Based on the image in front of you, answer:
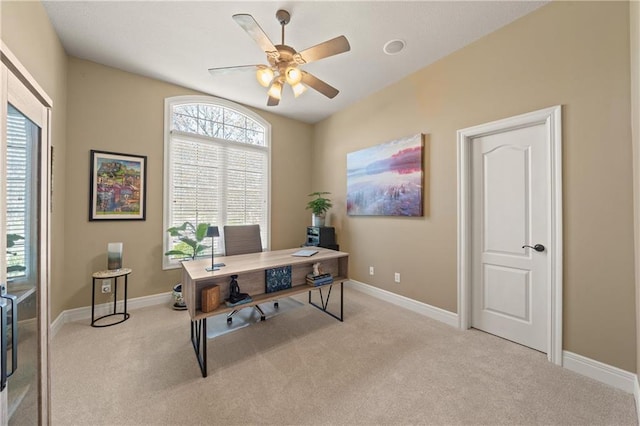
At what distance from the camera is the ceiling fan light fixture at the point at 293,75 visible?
209 centimetres

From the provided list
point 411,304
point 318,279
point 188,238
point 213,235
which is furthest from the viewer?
point 188,238

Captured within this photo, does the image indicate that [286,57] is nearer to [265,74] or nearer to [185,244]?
[265,74]

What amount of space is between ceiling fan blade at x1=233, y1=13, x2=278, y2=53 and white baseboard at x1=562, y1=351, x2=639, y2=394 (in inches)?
136

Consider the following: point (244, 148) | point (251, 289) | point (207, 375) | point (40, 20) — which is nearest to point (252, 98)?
point (244, 148)

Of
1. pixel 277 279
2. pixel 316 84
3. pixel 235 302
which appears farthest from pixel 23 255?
pixel 316 84

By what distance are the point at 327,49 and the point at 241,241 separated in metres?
2.25

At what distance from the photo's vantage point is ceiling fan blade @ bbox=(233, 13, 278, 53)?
63.6 inches

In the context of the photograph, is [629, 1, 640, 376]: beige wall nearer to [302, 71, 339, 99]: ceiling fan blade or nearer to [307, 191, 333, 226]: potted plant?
[302, 71, 339, 99]: ceiling fan blade

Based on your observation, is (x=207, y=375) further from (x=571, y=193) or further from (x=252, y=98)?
(x=252, y=98)

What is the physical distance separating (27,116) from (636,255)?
3729 millimetres

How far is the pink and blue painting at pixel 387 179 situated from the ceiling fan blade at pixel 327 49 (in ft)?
5.40

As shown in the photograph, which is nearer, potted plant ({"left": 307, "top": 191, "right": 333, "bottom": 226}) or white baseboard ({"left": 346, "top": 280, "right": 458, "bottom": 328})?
white baseboard ({"left": 346, "top": 280, "right": 458, "bottom": 328})

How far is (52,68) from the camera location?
91.4 inches

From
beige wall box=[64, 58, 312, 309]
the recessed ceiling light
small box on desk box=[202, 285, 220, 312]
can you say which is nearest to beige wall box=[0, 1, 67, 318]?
beige wall box=[64, 58, 312, 309]
